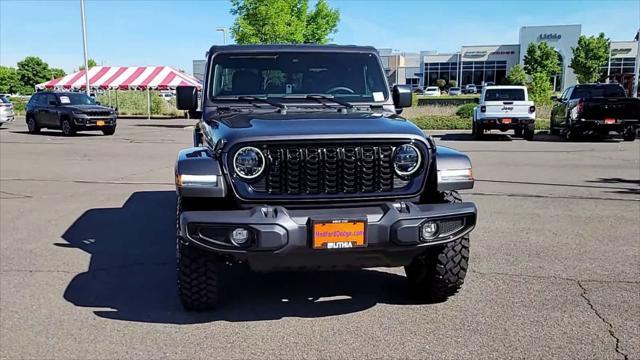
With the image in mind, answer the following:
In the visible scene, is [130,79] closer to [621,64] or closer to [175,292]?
[175,292]

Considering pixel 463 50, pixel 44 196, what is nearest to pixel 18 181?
pixel 44 196

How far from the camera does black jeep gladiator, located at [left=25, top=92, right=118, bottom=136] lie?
2189cm

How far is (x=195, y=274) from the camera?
404cm

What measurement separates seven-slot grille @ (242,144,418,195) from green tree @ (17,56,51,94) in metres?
106

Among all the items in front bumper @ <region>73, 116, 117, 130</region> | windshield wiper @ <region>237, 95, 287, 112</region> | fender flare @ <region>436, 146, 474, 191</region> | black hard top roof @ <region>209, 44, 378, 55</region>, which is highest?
black hard top roof @ <region>209, 44, 378, 55</region>

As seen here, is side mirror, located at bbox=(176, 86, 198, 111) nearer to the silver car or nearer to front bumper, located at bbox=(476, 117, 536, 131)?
A: front bumper, located at bbox=(476, 117, 536, 131)

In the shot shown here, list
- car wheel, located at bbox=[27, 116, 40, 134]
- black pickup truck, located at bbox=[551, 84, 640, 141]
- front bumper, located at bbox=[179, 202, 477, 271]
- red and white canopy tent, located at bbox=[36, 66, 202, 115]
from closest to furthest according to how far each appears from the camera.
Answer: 1. front bumper, located at bbox=[179, 202, 477, 271]
2. black pickup truck, located at bbox=[551, 84, 640, 141]
3. car wheel, located at bbox=[27, 116, 40, 134]
4. red and white canopy tent, located at bbox=[36, 66, 202, 115]

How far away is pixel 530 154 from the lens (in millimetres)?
15422

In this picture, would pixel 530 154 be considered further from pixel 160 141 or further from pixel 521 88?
pixel 160 141

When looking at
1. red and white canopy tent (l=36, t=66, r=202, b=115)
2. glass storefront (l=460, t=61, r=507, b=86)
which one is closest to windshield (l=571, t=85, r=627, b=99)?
red and white canopy tent (l=36, t=66, r=202, b=115)

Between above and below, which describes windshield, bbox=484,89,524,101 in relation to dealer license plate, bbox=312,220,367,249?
above

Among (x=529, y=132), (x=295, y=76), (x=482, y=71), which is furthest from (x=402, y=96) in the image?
(x=482, y=71)

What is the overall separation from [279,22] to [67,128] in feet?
40.0

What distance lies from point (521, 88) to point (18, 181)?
51.1 feet
